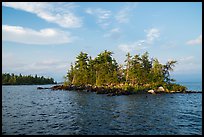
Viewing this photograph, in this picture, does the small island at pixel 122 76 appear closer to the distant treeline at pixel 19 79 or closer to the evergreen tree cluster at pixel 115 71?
the evergreen tree cluster at pixel 115 71

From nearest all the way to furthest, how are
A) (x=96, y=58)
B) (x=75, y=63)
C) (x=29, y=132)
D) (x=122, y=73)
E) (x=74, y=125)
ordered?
(x=29, y=132) → (x=74, y=125) → (x=122, y=73) → (x=96, y=58) → (x=75, y=63)

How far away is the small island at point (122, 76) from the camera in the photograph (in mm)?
69875

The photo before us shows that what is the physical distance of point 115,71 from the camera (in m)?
83.1

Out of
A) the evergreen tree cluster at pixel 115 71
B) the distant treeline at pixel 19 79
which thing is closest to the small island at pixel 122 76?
the evergreen tree cluster at pixel 115 71

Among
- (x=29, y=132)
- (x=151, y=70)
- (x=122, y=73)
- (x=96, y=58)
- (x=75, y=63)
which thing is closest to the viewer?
(x=29, y=132)

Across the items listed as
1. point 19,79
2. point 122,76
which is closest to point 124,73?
point 122,76

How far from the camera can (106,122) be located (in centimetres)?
2306

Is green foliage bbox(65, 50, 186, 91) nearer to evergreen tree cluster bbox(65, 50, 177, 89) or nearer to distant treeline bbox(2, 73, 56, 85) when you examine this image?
evergreen tree cluster bbox(65, 50, 177, 89)

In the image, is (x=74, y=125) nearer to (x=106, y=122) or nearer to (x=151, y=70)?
(x=106, y=122)

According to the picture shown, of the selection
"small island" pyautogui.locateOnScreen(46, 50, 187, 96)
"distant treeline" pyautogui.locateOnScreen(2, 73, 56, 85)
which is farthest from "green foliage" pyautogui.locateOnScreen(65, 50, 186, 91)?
"distant treeline" pyautogui.locateOnScreen(2, 73, 56, 85)

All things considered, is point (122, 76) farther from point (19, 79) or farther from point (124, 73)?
point (19, 79)

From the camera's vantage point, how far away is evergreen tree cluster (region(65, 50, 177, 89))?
75062mm

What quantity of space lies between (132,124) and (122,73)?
6312cm

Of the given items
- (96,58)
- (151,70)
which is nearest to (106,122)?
(151,70)
